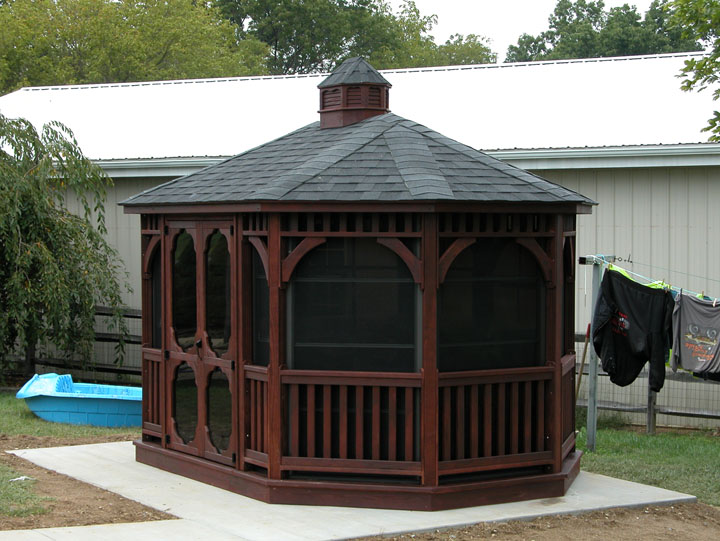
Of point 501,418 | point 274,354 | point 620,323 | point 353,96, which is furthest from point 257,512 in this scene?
point 620,323

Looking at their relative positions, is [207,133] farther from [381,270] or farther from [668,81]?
[381,270]

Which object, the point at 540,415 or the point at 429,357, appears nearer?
the point at 429,357

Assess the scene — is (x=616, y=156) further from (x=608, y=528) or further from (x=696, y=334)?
(x=608, y=528)

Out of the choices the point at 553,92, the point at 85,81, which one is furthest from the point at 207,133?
the point at 85,81

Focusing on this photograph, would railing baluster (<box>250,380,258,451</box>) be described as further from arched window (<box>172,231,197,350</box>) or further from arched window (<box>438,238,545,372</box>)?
arched window (<box>438,238,545,372</box>)

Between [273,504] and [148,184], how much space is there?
26.4 feet

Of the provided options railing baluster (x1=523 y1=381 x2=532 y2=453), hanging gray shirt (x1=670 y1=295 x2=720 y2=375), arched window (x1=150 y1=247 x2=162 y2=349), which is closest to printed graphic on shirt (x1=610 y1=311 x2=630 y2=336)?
hanging gray shirt (x1=670 y1=295 x2=720 y2=375)

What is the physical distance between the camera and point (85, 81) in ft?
116

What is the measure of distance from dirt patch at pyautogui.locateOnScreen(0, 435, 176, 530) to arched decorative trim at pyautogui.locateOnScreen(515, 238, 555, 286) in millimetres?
3161

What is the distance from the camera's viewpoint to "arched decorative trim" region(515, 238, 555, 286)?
6.94 metres

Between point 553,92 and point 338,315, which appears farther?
point 553,92

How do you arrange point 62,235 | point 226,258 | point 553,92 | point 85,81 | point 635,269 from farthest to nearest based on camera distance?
point 85,81 < point 553,92 < point 62,235 < point 635,269 < point 226,258

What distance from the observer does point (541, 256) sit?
7.01 meters

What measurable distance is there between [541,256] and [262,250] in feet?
6.73
